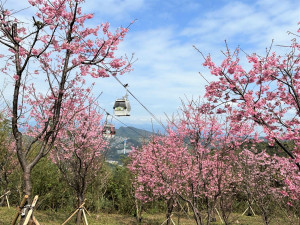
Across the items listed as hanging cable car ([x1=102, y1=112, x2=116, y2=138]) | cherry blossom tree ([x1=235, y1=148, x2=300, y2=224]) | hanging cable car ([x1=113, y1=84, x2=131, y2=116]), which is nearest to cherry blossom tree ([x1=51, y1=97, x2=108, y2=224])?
hanging cable car ([x1=102, y1=112, x2=116, y2=138])

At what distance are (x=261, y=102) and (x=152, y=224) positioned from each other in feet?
34.7

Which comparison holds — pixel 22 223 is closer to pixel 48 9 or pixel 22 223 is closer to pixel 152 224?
pixel 48 9

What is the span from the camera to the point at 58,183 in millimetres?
16109

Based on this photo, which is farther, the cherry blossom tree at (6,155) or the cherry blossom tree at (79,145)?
the cherry blossom tree at (6,155)

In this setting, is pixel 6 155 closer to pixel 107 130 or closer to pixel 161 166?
pixel 107 130

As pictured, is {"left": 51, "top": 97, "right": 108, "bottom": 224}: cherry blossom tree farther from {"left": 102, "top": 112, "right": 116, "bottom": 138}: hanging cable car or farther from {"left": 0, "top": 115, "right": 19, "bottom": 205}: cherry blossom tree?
{"left": 0, "top": 115, "right": 19, "bottom": 205}: cherry blossom tree

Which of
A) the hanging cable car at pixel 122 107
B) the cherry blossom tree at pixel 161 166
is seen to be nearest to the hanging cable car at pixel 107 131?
the hanging cable car at pixel 122 107

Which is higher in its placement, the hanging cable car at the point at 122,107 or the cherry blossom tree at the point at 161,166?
the hanging cable car at the point at 122,107

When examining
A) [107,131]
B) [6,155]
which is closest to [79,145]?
[107,131]

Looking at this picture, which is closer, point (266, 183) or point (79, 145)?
point (79, 145)

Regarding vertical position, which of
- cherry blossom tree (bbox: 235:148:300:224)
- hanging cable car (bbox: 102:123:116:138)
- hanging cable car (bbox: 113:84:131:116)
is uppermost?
hanging cable car (bbox: 113:84:131:116)

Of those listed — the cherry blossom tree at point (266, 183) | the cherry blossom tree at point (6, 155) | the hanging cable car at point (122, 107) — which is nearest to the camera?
the cherry blossom tree at point (266, 183)

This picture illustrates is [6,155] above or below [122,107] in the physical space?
below

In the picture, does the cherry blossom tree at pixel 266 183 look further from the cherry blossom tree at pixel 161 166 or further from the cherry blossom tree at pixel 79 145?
the cherry blossom tree at pixel 79 145
